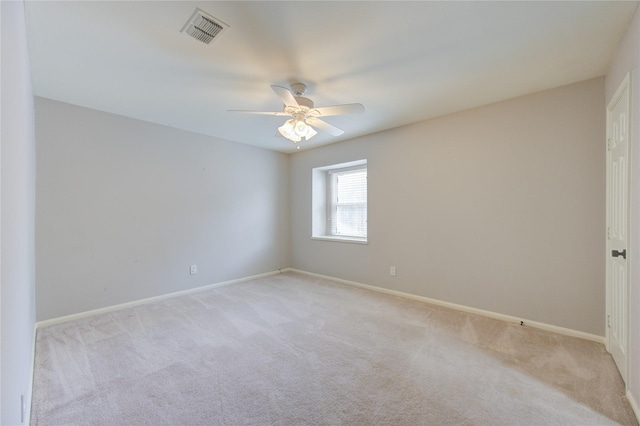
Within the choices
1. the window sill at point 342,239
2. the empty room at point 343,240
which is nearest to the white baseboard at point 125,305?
the empty room at point 343,240

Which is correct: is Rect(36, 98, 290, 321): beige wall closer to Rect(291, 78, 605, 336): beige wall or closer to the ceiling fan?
the ceiling fan

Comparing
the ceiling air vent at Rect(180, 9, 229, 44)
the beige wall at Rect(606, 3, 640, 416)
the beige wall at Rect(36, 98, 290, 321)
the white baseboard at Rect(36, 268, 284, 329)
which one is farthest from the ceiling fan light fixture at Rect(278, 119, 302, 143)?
the white baseboard at Rect(36, 268, 284, 329)

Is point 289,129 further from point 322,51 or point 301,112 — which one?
point 322,51

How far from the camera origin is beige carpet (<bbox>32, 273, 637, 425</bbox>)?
1572 mm

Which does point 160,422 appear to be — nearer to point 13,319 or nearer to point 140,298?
point 13,319

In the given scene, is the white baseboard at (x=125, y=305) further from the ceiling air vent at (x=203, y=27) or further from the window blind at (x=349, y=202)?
the ceiling air vent at (x=203, y=27)

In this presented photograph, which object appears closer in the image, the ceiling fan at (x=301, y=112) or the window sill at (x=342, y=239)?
the ceiling fan at (x=301, y=112)

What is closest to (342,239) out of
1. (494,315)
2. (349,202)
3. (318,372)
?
(349,202)

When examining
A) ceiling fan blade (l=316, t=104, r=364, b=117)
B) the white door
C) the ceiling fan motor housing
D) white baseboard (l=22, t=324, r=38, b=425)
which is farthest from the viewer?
the ceiling fan motor housing

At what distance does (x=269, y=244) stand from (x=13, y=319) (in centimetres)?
381

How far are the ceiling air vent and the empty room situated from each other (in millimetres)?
12

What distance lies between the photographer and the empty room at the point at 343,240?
161 centimetres

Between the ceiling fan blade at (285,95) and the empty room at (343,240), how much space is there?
0.03 meters

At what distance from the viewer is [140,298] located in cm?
340
